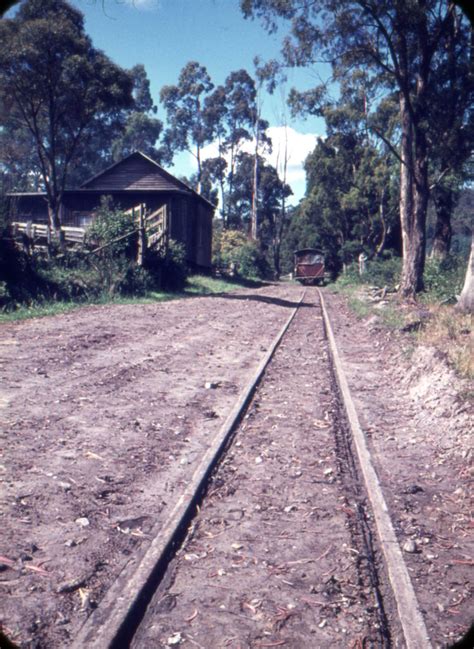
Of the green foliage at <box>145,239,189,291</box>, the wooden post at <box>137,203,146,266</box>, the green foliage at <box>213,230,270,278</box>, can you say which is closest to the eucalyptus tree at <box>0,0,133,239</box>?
the wooden post at <box>137,203,146,266</box>

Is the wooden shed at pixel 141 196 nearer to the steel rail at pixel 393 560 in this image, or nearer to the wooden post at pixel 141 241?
the wooden post at pixel 141 241

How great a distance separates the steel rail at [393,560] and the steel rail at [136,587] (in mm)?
1307

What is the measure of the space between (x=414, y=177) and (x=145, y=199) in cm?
1704

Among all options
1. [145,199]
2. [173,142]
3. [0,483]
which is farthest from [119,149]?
[0,483]

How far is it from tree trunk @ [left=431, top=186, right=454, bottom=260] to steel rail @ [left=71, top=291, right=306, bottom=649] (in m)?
23.3

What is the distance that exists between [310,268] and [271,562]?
4063 cm

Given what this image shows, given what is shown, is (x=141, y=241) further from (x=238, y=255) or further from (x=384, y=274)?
(x=238, y=255)

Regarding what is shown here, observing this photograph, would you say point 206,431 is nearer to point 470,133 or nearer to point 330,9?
point 330,9

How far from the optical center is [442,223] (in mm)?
26828

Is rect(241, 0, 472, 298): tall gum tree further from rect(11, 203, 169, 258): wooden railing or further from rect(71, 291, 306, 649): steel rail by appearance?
rect(71, 291, 306, 649): steel rail

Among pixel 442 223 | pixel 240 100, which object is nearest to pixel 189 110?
pixel 240 100

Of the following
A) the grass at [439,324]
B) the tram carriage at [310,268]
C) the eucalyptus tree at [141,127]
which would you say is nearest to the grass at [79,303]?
the grass at [439,324]

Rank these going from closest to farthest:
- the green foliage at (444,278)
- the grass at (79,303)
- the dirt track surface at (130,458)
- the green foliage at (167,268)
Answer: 1. the dirt track surface at (130,458)
2. the grass at (79,303)
3. the green foliage at (444,278)
4. the green foliage at (167,268)

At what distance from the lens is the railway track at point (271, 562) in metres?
2.72
